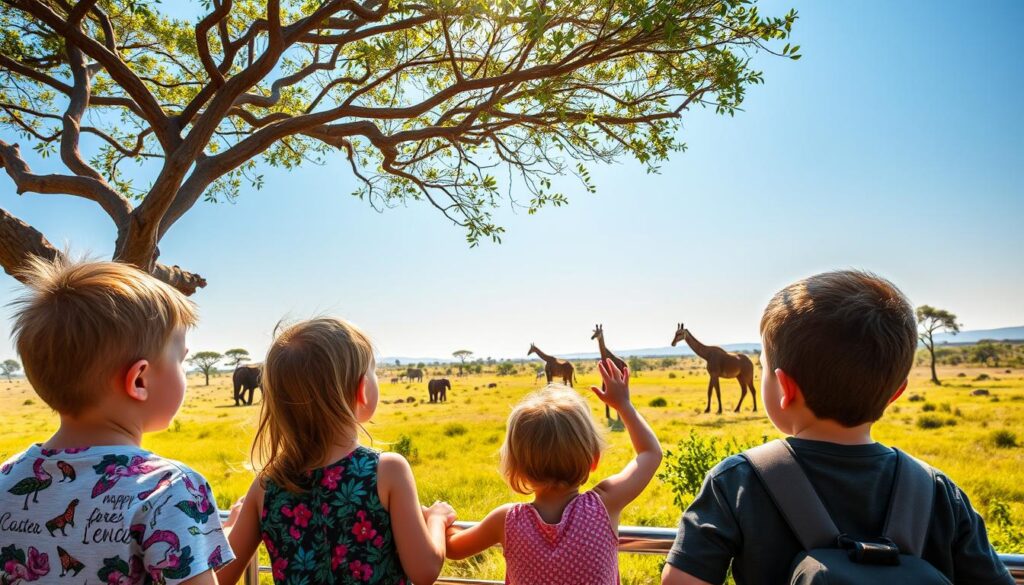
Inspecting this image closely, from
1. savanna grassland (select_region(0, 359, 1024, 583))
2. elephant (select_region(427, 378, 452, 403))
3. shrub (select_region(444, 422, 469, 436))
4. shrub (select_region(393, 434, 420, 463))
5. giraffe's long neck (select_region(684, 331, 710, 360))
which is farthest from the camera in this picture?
elephant (select_region(427, 378, 452, 403))

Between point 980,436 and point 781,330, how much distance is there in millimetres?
17852

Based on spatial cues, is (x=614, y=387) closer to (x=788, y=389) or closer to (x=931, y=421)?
(x=788, y=389)

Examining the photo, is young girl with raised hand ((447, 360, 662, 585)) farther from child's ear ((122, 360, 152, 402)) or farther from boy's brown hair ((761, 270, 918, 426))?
child's ear ((122, 360, 152, 402))

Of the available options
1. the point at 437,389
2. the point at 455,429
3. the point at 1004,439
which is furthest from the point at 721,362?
the point at 437,389

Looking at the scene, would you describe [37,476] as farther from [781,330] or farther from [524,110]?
[524,110]

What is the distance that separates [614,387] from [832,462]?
606 mm

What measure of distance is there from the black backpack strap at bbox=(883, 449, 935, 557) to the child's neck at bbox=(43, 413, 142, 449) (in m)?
1.45

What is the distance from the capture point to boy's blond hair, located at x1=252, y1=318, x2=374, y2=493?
55.9 inches

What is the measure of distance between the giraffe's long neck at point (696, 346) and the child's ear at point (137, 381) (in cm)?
1752

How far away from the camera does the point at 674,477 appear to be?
389 centimetres

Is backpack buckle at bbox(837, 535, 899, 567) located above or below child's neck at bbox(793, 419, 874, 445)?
below

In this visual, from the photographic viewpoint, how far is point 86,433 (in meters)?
1.15

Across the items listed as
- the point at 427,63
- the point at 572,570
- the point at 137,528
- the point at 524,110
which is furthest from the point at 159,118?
the point at 572,570

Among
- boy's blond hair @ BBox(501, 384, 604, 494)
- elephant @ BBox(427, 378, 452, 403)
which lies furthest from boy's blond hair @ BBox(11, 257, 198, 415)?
elephant @ BBox(427, 378, 452, 403)
